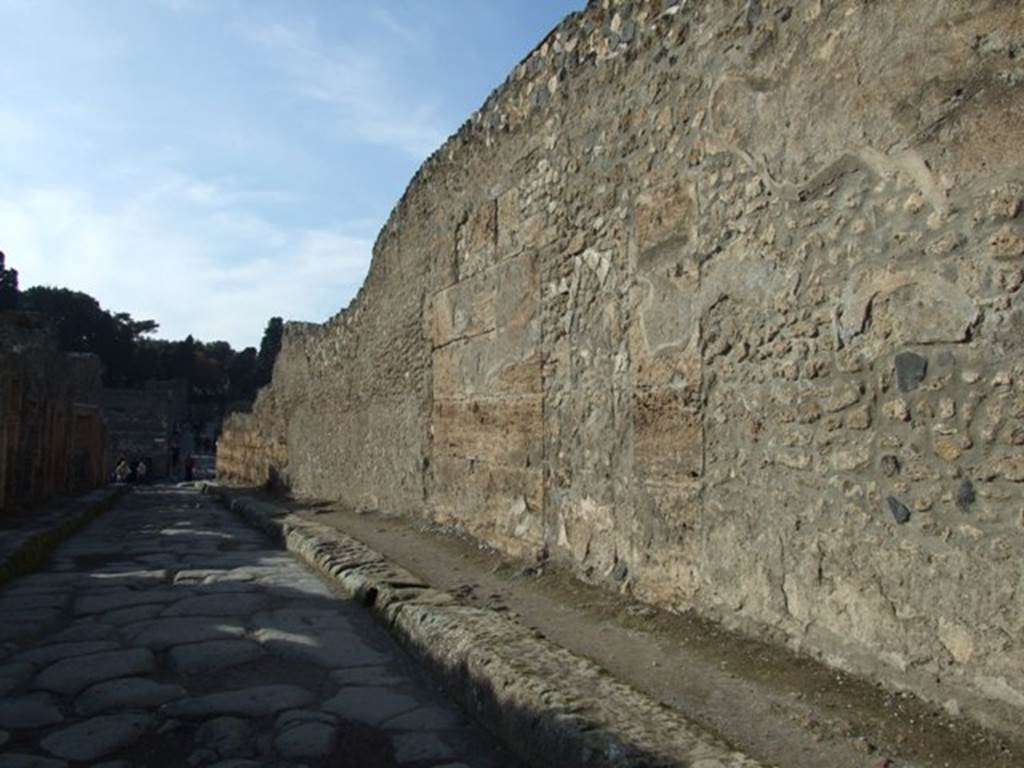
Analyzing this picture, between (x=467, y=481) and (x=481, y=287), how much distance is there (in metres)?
1.29

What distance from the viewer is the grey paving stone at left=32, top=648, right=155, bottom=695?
2932mm

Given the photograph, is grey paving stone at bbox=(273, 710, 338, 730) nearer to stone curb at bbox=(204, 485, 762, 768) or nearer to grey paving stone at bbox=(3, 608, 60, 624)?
stone curb at bbox=(204, 485, 762, 768)

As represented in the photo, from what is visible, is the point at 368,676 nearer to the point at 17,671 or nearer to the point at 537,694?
the point at 537,694

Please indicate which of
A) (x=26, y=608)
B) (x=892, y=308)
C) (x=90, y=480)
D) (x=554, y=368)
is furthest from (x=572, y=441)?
(x=90, y=480)

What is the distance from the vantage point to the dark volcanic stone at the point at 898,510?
2.47 meters

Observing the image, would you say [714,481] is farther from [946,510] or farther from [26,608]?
[26,608]

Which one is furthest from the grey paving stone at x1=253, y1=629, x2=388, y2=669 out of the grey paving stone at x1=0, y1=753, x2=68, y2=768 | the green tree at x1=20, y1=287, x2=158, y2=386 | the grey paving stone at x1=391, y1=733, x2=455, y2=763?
the green tree at x1=20, y1=287, x2=158, y2=386

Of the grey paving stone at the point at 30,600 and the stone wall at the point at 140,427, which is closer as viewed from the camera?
the grey paving stone at the point at 30,600

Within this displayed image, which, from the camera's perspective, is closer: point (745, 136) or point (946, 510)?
point (946, 510)

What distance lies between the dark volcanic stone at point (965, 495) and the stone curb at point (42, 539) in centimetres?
455

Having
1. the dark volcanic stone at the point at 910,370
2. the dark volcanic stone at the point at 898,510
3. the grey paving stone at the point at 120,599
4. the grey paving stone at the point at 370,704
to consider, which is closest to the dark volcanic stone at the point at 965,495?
the dark volcanic stone at the point at 898,510

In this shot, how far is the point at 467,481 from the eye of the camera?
5766mm

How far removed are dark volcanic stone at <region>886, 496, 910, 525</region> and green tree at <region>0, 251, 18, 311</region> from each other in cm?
3762

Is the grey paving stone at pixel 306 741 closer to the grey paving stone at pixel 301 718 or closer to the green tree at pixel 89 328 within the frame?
the grey paving stone at pixel 301 718
